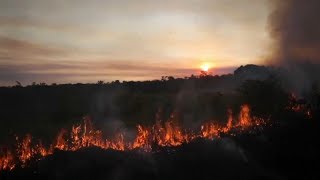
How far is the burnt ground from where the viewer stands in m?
11.0

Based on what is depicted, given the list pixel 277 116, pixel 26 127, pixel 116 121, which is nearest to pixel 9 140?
pixel 26 127

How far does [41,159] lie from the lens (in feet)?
35.8

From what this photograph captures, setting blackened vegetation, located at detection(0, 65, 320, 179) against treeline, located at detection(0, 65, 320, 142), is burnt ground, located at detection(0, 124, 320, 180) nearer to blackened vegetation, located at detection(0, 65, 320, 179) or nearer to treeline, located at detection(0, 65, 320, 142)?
blackened vegetation, located at detection(0, 65, 320, 179)

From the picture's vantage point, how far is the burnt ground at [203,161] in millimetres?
10992

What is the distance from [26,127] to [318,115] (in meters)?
23.2

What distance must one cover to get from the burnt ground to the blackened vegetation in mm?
27

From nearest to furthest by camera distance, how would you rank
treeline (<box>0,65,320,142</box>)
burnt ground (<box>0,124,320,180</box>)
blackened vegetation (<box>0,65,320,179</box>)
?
burnt ground (<box>0,124,320,180</box>), blackened vegetation (<box>0,65,320,179</box>), treeline (<box>0,65,320,142</box>)

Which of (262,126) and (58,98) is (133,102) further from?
(262,126)

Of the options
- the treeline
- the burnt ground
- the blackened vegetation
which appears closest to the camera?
the burnt ground

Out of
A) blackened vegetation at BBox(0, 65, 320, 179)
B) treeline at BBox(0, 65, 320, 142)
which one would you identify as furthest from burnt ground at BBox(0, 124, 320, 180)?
treeline at BBox(0, 65, 320, 142)

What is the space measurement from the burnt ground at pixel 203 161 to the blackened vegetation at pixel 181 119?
0.03 meters

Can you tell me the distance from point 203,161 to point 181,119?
21.5m

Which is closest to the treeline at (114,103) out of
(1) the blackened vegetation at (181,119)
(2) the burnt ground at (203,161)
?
(1) the blackened vegetation at (181,119)

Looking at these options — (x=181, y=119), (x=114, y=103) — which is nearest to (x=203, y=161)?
(x=181, y=119)
